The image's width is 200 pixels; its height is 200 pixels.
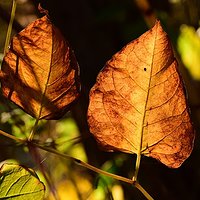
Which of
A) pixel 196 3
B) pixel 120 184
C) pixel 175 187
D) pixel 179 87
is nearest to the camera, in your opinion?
pixel 179 87

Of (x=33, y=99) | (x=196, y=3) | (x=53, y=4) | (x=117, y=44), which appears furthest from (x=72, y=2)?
(x=33, y=99)

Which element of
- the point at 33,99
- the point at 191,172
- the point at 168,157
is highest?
the point at 33,99

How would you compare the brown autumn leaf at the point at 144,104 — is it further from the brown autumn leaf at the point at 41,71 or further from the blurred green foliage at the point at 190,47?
the blurred green foliage at the point at 190,47

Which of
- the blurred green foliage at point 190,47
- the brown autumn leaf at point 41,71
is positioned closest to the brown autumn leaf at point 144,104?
the brown autumn leaf at point 41,71

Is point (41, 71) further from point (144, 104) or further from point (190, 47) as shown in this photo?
point (190, 47)

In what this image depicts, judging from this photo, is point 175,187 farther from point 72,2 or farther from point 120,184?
point 72,2

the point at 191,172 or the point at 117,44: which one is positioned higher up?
the point at 117,44

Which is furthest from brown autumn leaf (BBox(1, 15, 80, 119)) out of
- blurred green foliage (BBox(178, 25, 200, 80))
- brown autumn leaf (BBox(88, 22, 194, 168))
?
blurred green foliage (BBox(178, 25, 200, 80))

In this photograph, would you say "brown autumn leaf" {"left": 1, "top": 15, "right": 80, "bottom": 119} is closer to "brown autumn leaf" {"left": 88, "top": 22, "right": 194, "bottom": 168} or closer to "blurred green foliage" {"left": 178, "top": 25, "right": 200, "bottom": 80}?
"brown autumn leaf" {"left": 88, "top": 22, "right": 194, "bottom": 168}
